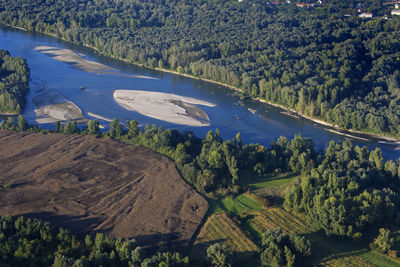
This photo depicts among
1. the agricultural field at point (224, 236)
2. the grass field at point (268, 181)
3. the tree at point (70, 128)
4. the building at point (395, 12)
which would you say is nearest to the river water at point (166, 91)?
the tree at point (70, 128)

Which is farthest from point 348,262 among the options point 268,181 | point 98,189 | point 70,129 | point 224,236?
point 70,129

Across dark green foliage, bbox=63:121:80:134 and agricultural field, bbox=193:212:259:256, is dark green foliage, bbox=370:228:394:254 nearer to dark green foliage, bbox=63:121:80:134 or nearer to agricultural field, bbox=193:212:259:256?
agricultural field, bbox=193:212:259:256

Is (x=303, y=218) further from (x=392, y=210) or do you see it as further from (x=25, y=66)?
(x=25, y=66)

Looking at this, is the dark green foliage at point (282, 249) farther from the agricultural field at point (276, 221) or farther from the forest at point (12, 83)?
the forest at point (12, 83)

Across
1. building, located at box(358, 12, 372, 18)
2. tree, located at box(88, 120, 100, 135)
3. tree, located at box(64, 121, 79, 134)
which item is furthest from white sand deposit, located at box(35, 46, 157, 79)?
building, located at box(358, 12, 372, 18)

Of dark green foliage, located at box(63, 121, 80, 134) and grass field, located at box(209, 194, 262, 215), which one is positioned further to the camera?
dark green foliage, located at box(63, 121, 80, 134)

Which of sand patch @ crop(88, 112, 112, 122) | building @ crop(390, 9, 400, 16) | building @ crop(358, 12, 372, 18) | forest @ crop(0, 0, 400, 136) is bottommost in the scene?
sand patch @ crop(88, 112, 112, 122)

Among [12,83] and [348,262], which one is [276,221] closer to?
[348,262]

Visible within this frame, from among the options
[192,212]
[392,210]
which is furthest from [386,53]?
[192,212]
